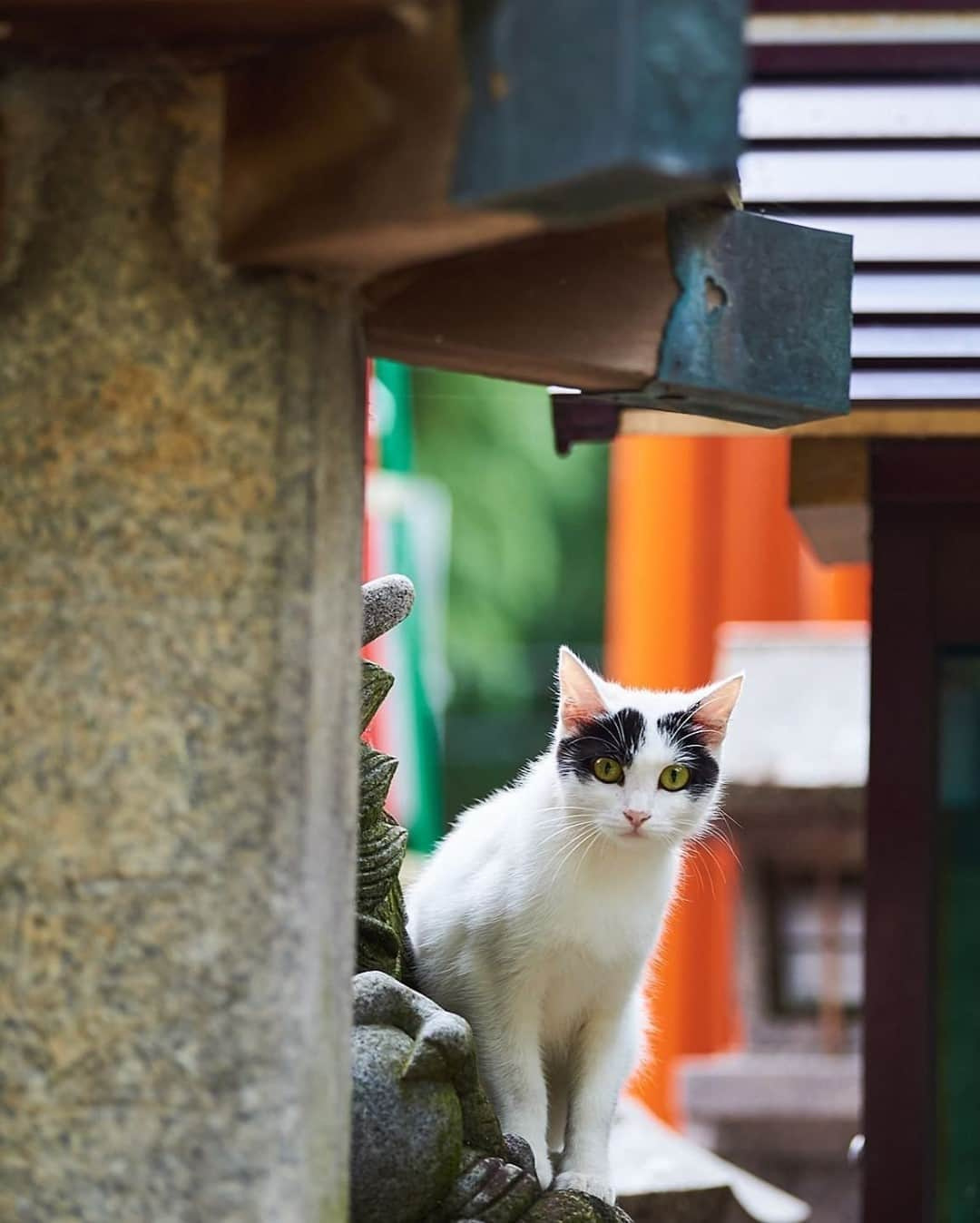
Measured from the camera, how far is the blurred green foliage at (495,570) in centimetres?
1880

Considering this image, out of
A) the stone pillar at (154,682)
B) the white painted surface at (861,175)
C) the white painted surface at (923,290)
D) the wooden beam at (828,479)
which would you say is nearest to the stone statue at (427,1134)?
the stone pillar at (154,682)

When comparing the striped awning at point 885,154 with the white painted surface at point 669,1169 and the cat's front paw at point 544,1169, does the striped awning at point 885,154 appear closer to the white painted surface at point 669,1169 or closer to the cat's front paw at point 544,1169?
the cat's front paw at point 544,1169

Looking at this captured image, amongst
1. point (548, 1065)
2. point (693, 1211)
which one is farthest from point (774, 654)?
point (548, 1065)

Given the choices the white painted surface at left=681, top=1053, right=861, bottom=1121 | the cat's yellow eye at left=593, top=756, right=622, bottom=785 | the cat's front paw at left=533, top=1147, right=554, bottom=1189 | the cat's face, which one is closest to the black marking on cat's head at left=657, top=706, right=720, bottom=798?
the cat's face

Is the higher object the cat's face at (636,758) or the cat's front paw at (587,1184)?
the cat's face at (636,758)

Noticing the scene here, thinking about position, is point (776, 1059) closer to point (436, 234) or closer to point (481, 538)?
point (436, 234)

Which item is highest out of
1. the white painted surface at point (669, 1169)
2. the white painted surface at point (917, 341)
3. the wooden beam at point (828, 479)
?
the white painted surface at point (917, 341)

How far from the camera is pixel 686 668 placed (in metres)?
11.4

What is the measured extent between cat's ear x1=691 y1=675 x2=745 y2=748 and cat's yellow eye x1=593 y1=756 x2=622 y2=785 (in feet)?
0.70

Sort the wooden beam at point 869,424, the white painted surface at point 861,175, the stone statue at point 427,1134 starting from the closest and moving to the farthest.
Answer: the stone statue at point 427,1134
the white painted surface at point 861,175
the wooden beam at point 869,424

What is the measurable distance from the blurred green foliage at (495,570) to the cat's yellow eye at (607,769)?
49.3 ft

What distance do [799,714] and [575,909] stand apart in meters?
5.52

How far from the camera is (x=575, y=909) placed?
11.2ft

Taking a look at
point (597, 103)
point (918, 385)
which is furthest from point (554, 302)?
point (918, 385)
